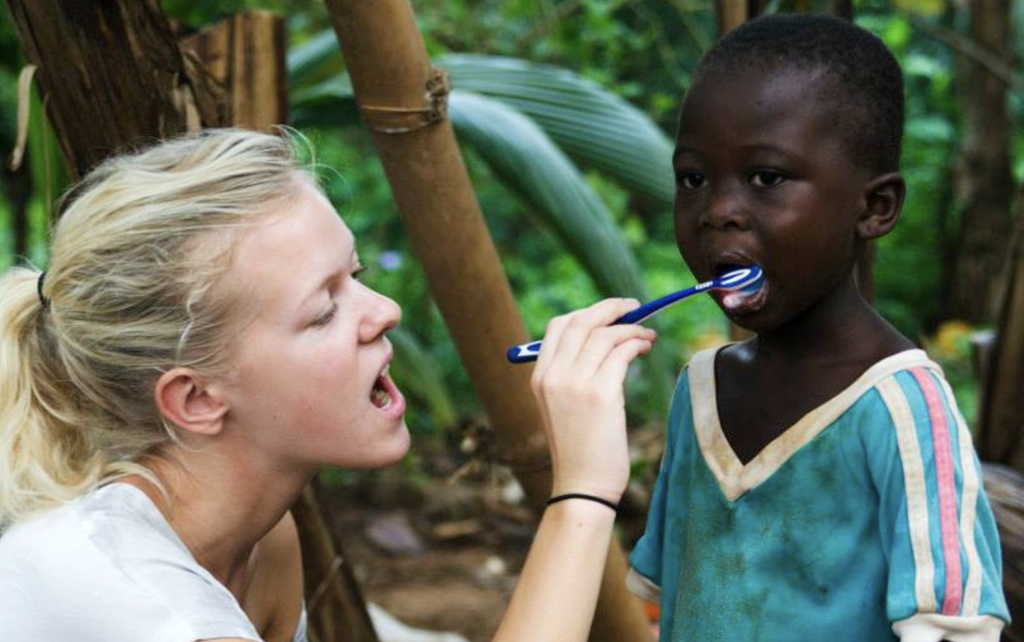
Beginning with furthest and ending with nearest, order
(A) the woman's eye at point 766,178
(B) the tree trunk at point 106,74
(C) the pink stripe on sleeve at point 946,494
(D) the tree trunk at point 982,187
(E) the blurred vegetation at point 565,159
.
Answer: (D) the tree trunk at point 982,187, (E) the blurred vegetation at point 565,159, (B) the tree trunk at point 106,74, (A) the woman's eye at point 766,178, (C) the pink stripe on sleeve at point 946,494

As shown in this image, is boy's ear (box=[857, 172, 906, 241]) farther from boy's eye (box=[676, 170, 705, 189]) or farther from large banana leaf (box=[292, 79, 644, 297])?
large banana leaf (box=[292, 79, 644, 297])

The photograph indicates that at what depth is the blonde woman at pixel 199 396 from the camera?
1.30 meters

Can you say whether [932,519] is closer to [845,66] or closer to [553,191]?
[845,66]

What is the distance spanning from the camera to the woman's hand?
50.6 inches

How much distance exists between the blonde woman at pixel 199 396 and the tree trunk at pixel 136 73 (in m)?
0.25

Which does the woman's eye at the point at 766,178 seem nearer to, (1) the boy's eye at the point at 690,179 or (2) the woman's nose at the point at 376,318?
(1) the boy's eye at the point at 690,179

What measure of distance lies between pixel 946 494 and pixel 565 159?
1.05 metres

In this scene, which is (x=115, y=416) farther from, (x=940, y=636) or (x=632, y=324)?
(x=940, y=636)

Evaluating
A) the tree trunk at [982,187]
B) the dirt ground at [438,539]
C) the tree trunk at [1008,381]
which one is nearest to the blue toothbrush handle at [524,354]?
the tree trunk at [1008,381]

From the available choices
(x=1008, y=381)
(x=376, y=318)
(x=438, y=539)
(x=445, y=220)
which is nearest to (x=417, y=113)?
(x=445, y=220)

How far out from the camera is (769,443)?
1299mm

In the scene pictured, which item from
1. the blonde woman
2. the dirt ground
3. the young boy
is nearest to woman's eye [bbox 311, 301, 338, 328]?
the blonde woman

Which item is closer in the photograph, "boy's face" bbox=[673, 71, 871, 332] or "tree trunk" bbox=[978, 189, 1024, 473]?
"boy's face" bbox=[673, 71, 871, 332]

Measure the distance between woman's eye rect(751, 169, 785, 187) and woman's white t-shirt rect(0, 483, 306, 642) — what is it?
28.8 inches
